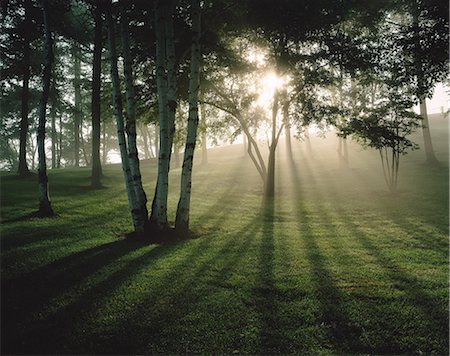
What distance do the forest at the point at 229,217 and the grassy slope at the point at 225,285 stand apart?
4cm

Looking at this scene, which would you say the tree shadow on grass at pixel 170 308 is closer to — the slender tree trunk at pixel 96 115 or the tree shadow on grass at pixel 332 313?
the tree shadow on grass at pixel 332 313

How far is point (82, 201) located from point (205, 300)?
10.5m

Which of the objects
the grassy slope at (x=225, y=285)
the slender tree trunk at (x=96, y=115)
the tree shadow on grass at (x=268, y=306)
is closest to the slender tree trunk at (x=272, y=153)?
the grassy slope at (x=225, y=285)

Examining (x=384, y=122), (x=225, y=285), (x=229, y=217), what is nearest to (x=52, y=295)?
(x=225, y=285)

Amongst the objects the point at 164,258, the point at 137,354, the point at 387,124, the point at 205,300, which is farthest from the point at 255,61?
the point at 137,354

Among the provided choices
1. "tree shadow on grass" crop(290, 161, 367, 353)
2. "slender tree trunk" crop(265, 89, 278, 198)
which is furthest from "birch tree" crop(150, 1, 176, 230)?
"slender tree trunk" crop(265, 89, 278, 198)

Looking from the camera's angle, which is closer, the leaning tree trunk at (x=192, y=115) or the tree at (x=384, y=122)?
the leaning tree trunk at (x=192, y=115)

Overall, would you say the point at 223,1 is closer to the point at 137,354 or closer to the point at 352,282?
the point at 352,282

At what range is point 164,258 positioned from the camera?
731 cm

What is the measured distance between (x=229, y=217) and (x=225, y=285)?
7.49 m

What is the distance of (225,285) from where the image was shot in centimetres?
596

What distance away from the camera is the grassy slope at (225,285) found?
4.21m

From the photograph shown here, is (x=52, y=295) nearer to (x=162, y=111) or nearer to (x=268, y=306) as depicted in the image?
(x=268, y=306)

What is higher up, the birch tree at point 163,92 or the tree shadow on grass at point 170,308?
the birch tree at point 163,92
